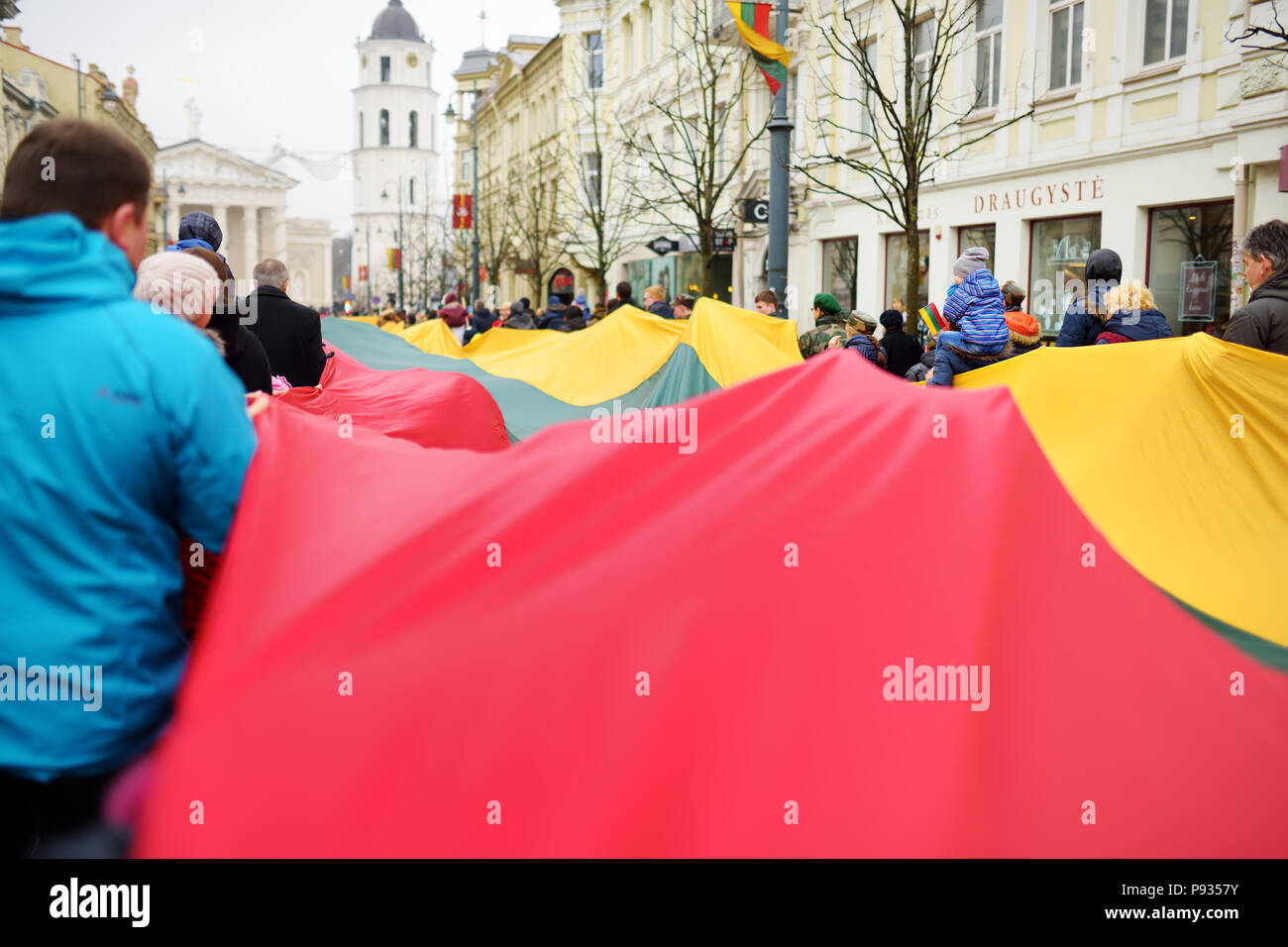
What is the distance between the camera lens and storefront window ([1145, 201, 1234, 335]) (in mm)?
15375

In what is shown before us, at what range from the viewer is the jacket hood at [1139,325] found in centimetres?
785

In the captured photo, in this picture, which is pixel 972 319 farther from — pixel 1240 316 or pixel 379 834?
pixel 379 834

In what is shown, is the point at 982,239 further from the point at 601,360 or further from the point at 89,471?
the point at 89,471

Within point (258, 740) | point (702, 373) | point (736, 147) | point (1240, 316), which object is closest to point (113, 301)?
point (258, 740)

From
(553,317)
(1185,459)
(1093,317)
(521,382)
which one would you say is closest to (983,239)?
(553,317)

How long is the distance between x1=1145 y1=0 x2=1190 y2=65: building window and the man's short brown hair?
1616 cm

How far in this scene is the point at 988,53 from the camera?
20.4 m

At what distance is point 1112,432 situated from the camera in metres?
6.34

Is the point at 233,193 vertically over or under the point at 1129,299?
over

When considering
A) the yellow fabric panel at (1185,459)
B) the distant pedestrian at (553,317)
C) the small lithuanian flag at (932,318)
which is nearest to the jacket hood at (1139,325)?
the yellow fabric panel at (1185,459)

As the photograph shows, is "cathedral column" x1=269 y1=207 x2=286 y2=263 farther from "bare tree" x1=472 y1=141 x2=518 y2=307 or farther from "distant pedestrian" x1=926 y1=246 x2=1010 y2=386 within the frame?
"distant pedestrian" x1=926 y1=246 x2=1010 y2=386

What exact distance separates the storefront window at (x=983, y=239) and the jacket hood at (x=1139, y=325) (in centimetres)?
1246

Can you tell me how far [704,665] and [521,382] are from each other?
1129 centimetres

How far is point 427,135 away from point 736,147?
135m
